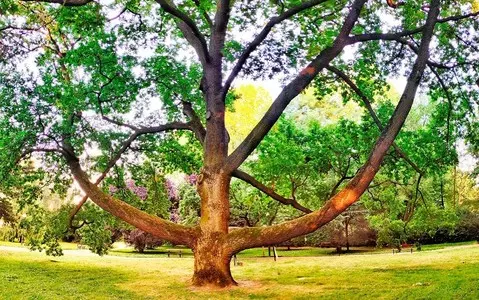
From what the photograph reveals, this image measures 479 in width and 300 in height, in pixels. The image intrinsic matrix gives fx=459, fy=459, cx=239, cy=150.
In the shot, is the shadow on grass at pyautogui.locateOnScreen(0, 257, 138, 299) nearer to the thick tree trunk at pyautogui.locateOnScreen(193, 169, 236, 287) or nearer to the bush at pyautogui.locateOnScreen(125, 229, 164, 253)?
the thick tree trunk at pyautogui.locateOnScreen(193, 169, 236, 287)

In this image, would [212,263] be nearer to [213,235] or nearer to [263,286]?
[213,235]

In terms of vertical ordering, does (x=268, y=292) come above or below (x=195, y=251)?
below

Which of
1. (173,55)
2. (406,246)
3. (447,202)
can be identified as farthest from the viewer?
(406,246)

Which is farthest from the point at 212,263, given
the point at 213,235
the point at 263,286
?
the point at 263,286

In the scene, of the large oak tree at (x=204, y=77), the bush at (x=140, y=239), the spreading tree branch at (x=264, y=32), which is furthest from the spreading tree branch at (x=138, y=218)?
the bush at (x=140, y=239)

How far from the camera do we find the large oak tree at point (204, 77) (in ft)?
35.7

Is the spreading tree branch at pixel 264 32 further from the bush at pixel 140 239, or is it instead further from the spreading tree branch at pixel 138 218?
the bush at pixel 140 239

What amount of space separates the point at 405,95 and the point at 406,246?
24.9 metres

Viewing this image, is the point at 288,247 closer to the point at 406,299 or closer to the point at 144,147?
the point at 144,147

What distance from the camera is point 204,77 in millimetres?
12656

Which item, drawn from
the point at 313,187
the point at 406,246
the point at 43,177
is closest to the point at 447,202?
the point at 406,246

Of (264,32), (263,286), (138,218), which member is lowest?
(263,286)

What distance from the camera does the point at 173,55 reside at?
15336 millimetres

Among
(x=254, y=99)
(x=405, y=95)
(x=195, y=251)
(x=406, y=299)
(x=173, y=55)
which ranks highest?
(x=254, y=99)
